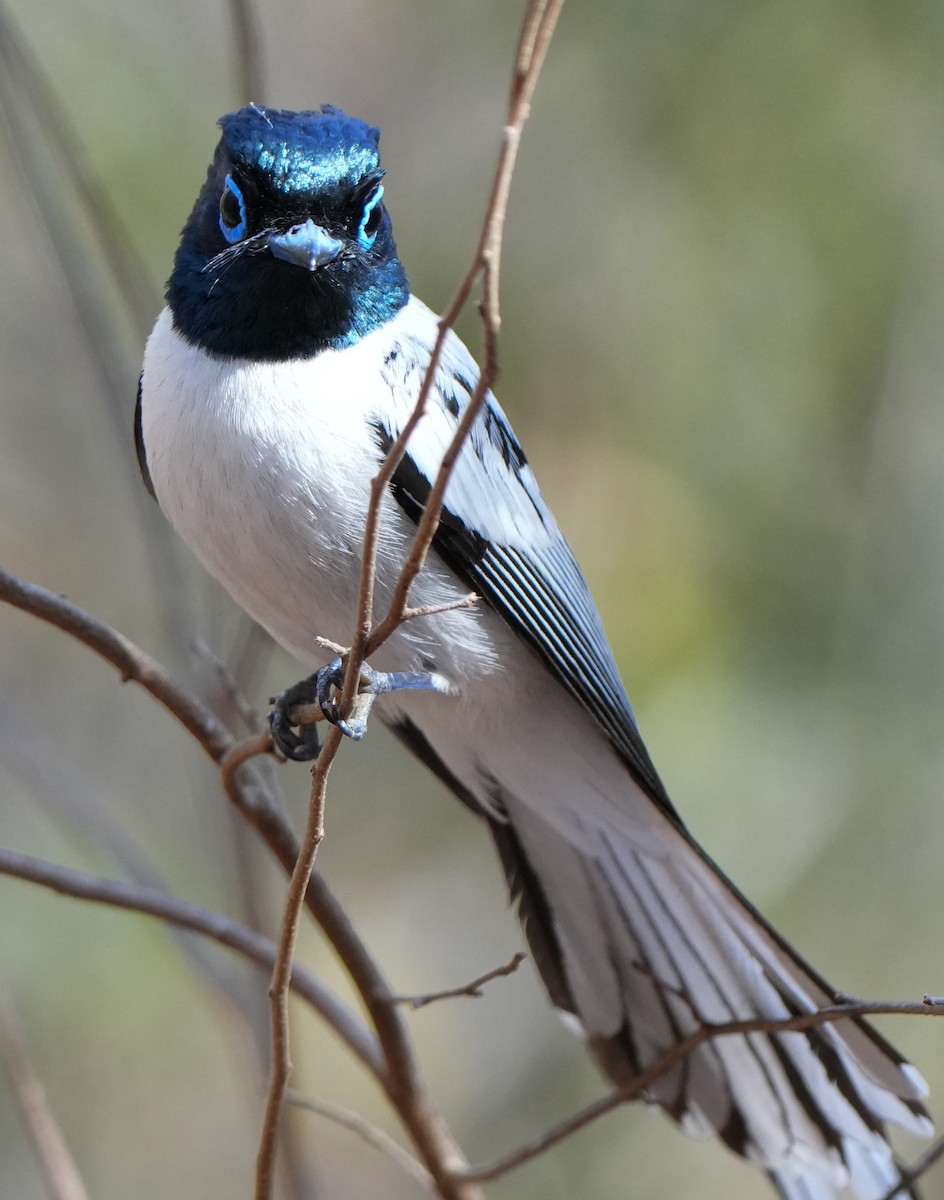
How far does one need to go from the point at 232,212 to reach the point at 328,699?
95 cm

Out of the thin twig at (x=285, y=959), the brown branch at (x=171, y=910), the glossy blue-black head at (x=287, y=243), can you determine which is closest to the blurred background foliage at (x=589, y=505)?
the glossy blue-black head at (x=287, y=243)

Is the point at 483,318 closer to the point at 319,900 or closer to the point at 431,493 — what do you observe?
the point at 431,493

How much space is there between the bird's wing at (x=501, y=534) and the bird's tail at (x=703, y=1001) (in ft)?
0.75

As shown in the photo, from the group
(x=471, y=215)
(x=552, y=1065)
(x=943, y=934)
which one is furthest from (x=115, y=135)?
(x=943, y=934)

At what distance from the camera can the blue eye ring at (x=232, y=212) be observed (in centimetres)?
280

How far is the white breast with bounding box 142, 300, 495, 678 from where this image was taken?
8.97 feet

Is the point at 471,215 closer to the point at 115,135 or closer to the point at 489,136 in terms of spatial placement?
the point at 489,136

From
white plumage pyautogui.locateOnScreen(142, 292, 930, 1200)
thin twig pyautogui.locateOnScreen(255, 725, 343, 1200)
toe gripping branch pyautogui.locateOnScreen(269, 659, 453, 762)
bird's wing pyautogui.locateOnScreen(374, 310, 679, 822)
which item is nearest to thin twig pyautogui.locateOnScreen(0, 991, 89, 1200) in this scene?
thin twig pyautogui.locateOnScreen(255, 725, 343, 1200)

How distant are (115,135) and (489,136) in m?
1.34

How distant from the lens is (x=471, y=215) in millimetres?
5152

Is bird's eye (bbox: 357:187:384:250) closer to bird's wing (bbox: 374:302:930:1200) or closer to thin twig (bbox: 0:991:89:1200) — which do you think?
bird's wing (bbox: 374:302:930:1200)

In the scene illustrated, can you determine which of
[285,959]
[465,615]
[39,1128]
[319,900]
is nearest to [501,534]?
[465,615]

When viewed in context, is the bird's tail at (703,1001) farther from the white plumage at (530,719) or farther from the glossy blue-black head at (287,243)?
the glossy blue-black head at (287,243)

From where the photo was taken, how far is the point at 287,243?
2672 millimetres
